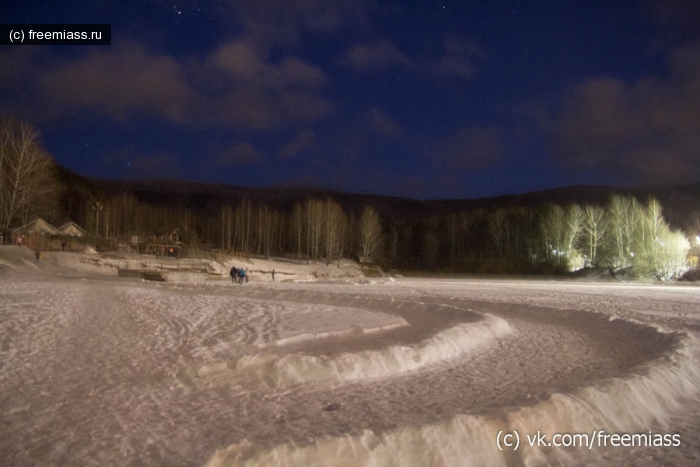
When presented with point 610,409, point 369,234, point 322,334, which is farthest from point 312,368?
point 369,234

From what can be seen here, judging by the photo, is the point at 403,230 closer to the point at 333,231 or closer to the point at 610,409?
the point at 333,231

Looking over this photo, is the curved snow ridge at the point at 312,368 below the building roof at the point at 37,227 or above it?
below

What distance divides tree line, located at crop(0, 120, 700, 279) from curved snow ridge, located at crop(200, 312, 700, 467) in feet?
174

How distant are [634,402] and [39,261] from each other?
159 feet

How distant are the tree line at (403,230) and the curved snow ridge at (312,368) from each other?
49.3 m

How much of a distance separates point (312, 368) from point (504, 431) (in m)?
3.64

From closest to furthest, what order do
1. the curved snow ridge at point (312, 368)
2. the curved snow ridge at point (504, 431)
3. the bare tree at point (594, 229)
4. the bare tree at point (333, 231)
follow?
the curved snow ridge at point (504, 431) < the curved snow ridge at point (312, 368) < the bare tree at point (594, 229) < the bare tree at point (333, 231)

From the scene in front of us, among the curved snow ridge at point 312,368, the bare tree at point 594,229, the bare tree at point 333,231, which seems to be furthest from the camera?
the bare tree at point 333,231

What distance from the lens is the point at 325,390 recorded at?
25.5 ft

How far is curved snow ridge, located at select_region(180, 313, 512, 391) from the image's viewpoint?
315 inches

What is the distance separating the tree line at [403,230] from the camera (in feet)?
180

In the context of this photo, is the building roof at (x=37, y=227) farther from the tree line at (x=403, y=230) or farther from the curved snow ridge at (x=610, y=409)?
the curved snow ridge at (x=610, y=409)

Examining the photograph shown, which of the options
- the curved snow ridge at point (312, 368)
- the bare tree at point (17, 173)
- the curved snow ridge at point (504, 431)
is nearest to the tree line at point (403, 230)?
the bare tree at point (17, 173)

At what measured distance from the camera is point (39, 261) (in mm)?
44812
